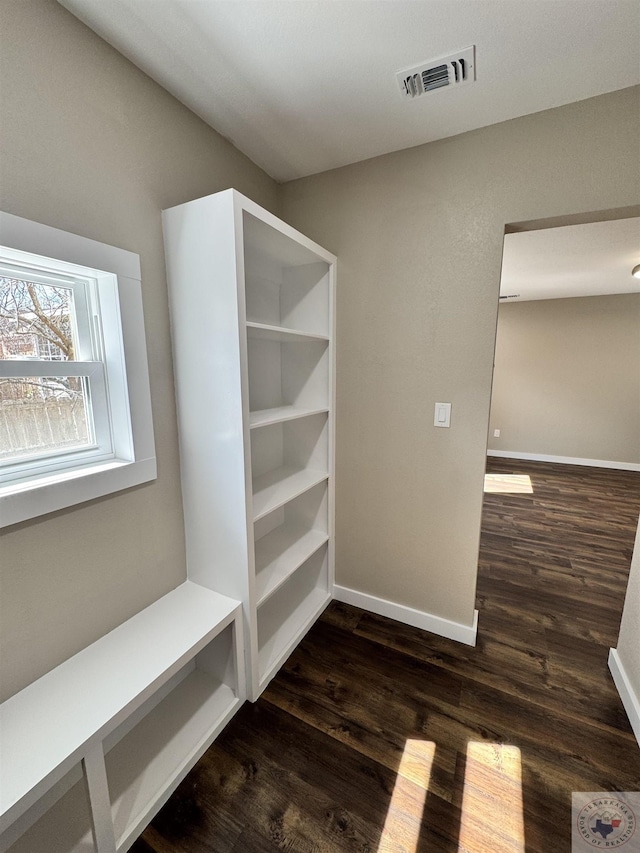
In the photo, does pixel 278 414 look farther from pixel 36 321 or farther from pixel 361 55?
pixel 361 55

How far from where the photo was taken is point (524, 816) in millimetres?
1174

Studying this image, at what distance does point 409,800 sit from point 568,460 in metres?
5.60

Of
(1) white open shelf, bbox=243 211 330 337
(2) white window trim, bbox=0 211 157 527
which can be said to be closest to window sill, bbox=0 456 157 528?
(2) white window trim, bbox=0 211 157 527

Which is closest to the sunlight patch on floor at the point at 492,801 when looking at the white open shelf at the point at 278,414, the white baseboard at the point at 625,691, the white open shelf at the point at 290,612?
the white baseboard at the point at 625,691

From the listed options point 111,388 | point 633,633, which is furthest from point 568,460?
point 111,388

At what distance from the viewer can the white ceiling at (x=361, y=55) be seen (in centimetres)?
105

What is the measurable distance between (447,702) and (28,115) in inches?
103

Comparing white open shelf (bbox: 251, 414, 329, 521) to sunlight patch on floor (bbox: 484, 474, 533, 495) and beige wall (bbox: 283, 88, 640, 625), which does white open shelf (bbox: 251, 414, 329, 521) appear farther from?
sunlight patch on floor (bbox: 484, 474, 533, 495)

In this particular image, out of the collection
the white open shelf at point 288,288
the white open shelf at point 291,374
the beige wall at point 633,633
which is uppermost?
the white open shelf at point 288,288

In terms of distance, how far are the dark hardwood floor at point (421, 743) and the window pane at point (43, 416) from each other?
51.5 inches

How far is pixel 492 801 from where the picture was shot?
1.22 meters

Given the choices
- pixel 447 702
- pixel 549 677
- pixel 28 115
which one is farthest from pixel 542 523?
pixel 28 115

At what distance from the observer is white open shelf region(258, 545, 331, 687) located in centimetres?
173

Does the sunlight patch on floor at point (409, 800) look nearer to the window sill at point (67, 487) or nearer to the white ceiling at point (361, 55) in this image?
the window sill at point (67, 487)
